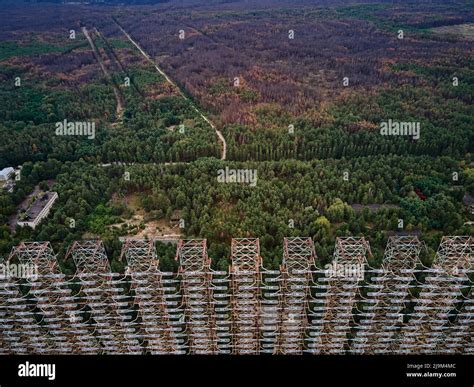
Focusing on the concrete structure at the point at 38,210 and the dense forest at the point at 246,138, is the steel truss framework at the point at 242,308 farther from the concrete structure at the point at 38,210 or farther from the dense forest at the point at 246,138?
the concrete structure at the point at 38,210

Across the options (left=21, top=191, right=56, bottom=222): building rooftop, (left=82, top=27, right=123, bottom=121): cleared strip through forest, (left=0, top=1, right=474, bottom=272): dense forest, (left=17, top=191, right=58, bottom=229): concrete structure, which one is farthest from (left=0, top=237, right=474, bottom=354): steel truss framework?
(left=82, top=27, right=123, bottom=121): cleared strip through forest

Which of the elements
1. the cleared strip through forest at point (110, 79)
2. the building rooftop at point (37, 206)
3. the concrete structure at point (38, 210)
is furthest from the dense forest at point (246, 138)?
the building rooftop at point (37, 206)

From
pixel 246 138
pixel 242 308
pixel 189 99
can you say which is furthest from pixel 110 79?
pixel 242 308

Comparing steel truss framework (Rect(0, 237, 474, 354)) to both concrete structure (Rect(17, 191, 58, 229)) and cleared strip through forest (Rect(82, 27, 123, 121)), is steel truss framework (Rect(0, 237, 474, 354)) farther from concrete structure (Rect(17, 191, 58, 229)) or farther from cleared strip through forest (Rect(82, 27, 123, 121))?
cleared strip through forest (Rect(82, 27, 123, 121))

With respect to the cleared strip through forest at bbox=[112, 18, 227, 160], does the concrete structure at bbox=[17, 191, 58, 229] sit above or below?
below

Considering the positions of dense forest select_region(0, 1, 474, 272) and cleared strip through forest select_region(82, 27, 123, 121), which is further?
cleared strip through forest select_region(82, 27, 123, 121)

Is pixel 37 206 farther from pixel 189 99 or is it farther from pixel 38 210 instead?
pixel 189 99

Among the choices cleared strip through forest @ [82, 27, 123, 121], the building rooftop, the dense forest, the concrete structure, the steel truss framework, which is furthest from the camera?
cleared strip through forest @ [82, 27, 123, 121]
